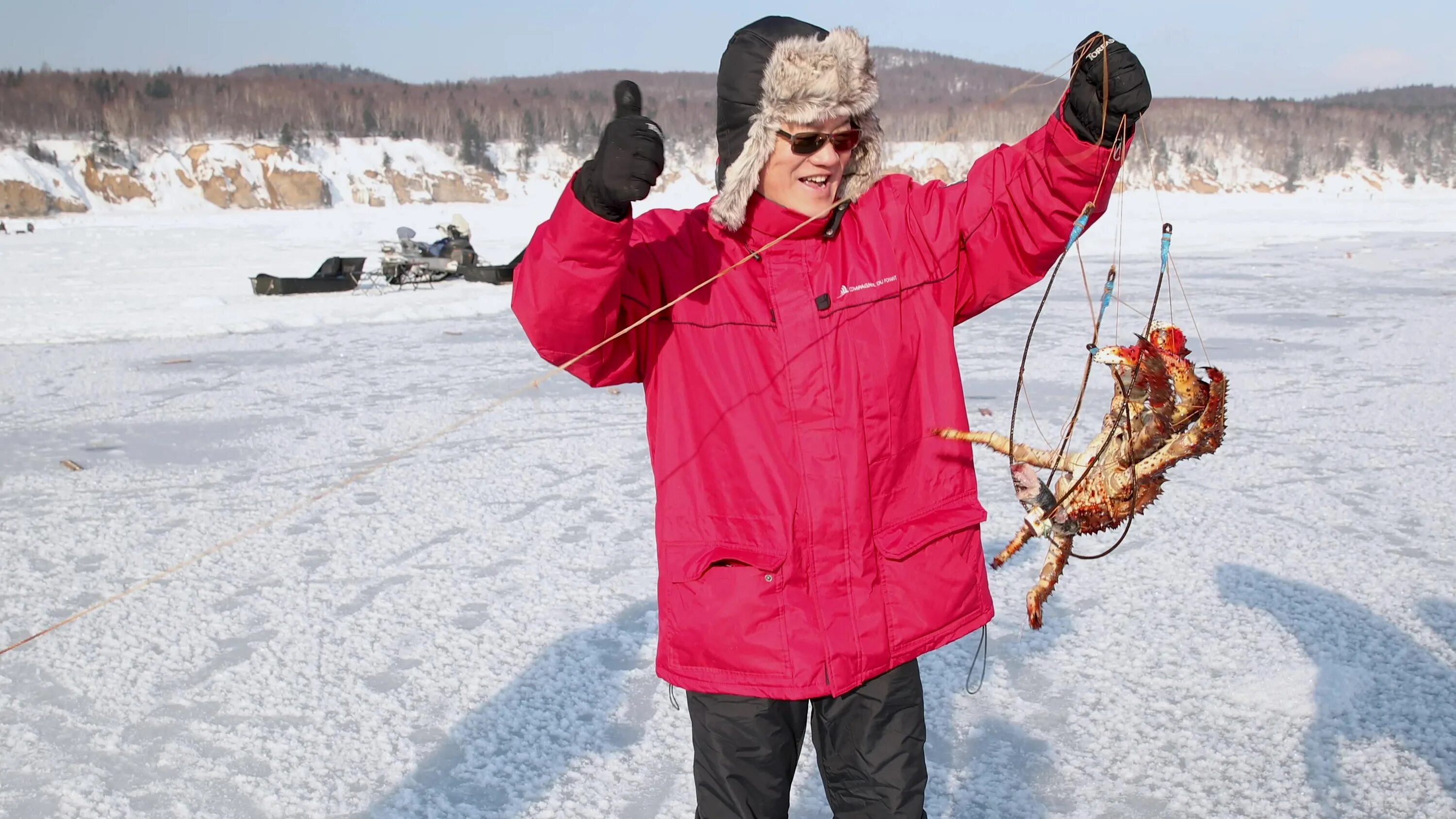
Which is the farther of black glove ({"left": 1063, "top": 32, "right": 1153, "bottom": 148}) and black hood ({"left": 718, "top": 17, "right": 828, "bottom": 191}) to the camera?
black hood ({"left": 718, "top": 17, "right": 828, "bottom": 191})

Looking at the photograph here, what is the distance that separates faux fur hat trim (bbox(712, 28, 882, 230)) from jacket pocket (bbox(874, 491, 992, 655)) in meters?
0.65

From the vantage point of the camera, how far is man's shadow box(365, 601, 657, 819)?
2.96 m

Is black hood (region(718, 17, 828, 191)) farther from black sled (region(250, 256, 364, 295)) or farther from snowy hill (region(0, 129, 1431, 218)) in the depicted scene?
snowy hill (region(0, 129, 1431, 218))

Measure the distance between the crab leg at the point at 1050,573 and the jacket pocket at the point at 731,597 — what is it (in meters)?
0.65

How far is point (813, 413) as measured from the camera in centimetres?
193

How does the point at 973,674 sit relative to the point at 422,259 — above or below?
below

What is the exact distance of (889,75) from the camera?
5600 inches

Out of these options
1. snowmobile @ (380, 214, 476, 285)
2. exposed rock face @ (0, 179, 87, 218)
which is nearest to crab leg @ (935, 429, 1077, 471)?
snowmobile @ (380, 214, 476, 285)

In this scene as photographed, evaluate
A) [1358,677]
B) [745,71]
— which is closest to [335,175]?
[1358,677]

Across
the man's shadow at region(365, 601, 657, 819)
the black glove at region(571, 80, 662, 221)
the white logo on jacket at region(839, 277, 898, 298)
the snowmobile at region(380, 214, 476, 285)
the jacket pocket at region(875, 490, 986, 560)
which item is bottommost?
the man's shadow at region(365, 601, 657, 819)

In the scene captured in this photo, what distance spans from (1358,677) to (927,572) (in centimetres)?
233

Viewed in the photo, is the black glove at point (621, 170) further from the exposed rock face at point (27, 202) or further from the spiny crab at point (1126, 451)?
the exposed rock face at point (27, 202)

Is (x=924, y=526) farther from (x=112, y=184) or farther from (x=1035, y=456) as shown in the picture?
(x=112, y=184)

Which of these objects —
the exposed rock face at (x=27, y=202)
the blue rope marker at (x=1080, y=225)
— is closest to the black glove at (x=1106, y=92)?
the blue rope marker at (x=1080, y=225)
